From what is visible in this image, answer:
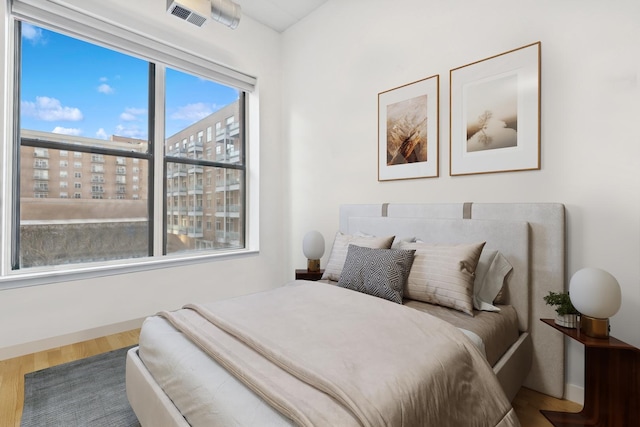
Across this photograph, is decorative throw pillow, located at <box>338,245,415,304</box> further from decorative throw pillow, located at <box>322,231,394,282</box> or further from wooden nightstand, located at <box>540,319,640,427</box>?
wooden nightstand, located at <box>540,319,640,427</box>

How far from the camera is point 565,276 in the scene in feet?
5.90

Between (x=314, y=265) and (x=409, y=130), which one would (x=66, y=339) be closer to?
(x=314, y=265)

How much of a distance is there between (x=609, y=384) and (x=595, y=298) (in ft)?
1.38

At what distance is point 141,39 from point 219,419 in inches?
123

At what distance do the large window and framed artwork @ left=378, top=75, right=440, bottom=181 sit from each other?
73.3 inches

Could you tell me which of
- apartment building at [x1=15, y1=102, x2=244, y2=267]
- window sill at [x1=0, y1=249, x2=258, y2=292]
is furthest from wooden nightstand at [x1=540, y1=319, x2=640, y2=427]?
apartment building at [x1=15, y1=102, x2=244, y2=267]

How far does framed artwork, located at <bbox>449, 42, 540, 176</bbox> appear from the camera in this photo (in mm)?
1914

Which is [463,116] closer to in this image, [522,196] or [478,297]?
[522,196]

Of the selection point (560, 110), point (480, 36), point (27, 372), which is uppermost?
point (480, 36)

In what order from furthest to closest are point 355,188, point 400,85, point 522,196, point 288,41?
point 288,41, point 355,188, point 400,85, point 522,196

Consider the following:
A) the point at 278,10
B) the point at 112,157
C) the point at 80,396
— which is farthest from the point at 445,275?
the point at 278,10

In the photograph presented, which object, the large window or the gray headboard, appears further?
the large window

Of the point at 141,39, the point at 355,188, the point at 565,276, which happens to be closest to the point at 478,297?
the point at 565,276

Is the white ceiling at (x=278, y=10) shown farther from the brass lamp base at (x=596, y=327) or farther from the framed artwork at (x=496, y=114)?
the brass lamp base at (x=596, y=327)
